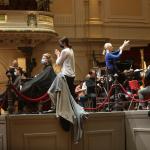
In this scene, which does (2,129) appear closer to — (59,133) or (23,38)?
(59,133)

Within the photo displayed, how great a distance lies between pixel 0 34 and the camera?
19.6m

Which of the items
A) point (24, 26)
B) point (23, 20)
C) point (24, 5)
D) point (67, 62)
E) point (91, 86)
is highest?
point (24, 5)

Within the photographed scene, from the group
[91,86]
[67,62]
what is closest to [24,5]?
[91,86]

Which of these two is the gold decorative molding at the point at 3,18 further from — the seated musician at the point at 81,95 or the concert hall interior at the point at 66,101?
the seated musician at the point at 81,95

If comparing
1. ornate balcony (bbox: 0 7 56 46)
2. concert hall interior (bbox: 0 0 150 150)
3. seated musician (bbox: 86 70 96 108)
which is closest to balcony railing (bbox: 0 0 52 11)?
concert hall interior (bbox: 0 0 150 150)

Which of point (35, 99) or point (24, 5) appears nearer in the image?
point (35, 99)

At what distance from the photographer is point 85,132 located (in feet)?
39.9

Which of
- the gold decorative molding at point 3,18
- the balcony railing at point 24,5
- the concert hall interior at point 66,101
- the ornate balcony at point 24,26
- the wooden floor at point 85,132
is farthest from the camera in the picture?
the balcony railing at point 24,5

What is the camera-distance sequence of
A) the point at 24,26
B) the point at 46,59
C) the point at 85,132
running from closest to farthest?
the point at 85,132, the point at 46,59, the point at 24,26

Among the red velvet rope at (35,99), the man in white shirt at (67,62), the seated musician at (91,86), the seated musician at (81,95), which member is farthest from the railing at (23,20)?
the man in white shirt at (67,62)

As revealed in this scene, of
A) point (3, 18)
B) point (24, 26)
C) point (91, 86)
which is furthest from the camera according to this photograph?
point (3, 18)

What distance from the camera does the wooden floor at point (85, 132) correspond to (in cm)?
1130

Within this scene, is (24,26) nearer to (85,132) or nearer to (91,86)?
(91,86)

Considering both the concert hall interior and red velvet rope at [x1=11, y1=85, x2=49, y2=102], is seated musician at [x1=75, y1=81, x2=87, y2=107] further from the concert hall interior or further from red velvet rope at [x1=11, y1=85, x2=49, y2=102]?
red velvet rope at [x1=11, y1=85, x2=49, y2=102]
